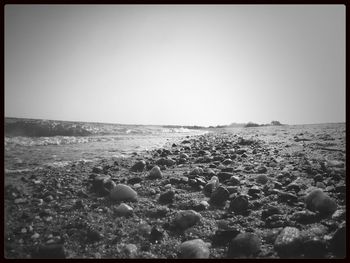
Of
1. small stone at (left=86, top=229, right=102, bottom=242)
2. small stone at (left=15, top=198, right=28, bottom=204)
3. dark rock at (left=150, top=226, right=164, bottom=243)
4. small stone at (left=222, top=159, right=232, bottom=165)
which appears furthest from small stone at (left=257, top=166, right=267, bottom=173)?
small stone at (left=15, top=198, right=28, bottom=204)

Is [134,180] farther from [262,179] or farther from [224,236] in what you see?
[262,179]

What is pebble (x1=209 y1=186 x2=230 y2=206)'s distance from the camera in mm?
3541

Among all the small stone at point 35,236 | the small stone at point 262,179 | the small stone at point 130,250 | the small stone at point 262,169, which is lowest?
the small stone at point 130,250

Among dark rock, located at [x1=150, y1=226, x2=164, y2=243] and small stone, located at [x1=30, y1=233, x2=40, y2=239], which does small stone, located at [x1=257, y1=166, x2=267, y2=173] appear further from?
small stone, located at [x1=30, y1=233, x2=40, y2=239]

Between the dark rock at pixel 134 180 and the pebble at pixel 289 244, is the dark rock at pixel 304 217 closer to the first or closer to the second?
the pebble at pixel 289 244

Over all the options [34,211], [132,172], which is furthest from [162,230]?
[132,172]

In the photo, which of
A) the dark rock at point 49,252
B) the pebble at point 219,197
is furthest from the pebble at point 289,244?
the dark rock at point 49,252

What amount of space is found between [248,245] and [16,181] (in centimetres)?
372

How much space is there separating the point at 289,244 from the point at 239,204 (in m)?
0.91

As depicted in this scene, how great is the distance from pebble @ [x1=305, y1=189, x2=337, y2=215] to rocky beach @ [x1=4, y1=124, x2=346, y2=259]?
0.04 ft

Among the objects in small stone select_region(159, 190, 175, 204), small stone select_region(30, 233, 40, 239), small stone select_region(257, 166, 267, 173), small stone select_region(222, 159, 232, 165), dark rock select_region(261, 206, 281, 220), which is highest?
small stone select_region(222, 159, 232, 165)

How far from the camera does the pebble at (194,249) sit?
2.42 metres

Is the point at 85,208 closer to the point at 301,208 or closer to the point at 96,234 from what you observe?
the point at 96,234

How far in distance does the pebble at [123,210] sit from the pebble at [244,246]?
55.9 inches
